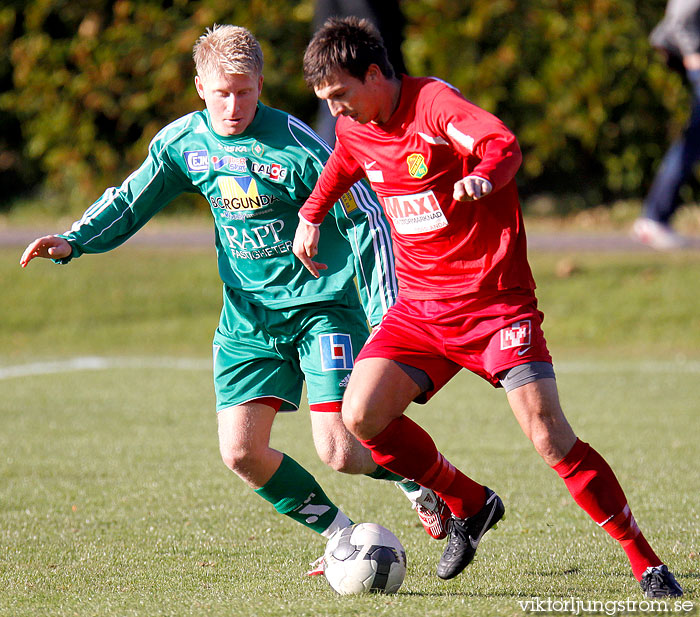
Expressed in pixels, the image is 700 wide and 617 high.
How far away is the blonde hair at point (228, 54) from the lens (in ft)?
13.2

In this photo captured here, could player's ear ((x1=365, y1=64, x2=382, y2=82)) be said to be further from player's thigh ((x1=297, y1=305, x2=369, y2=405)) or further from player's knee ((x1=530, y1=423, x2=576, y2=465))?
player's knee ((x1=530, y1=423, x2=576, y2=465))

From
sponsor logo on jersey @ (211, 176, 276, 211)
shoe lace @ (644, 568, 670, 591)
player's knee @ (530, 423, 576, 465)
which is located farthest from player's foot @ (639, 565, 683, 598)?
sponsor logo on jersey @ (211, 176, 276, 211)

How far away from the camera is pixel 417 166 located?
12.1 ft

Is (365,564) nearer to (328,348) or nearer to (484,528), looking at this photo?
(484,528)

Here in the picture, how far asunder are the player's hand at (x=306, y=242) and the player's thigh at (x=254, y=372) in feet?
1.44

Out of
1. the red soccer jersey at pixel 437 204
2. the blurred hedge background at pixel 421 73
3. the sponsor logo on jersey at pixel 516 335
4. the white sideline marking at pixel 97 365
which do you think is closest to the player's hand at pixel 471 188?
the red soccer jersey at pixel 437 204

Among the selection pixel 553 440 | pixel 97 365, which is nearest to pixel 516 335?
pixel 553 440

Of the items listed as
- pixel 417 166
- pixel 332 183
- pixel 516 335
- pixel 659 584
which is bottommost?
pixel 659 584

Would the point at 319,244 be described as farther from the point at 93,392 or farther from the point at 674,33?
the point at 93,392

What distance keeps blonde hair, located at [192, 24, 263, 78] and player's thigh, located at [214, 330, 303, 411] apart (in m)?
1.03

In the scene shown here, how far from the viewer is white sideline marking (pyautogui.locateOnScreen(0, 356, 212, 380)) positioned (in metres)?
10.8

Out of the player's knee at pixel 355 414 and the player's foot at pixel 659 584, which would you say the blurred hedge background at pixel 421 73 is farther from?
the player's foot at pixel 659 584

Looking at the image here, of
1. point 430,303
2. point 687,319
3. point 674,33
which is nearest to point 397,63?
point 687,319

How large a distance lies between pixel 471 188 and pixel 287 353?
54.5 inches
